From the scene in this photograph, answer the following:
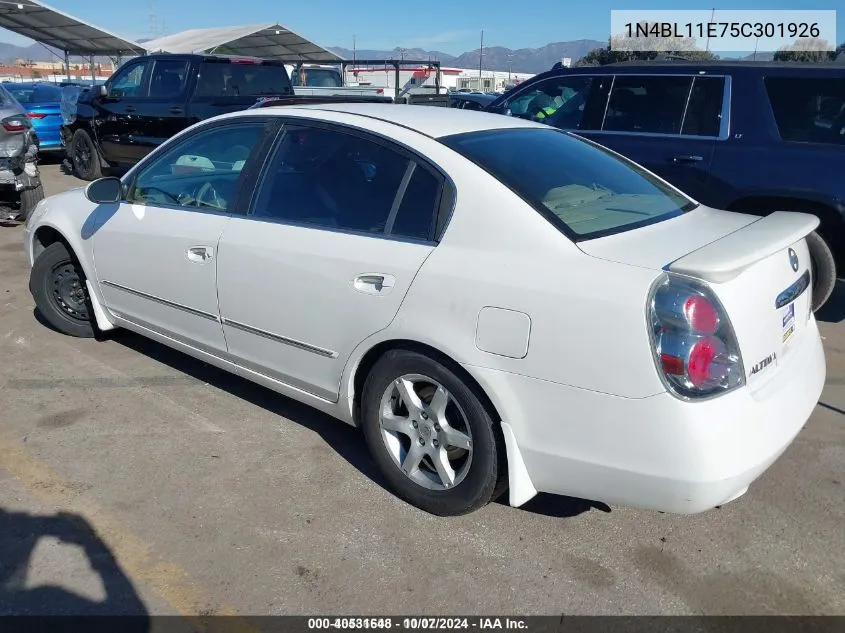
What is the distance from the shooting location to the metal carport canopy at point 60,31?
23297 millimetres

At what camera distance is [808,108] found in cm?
510

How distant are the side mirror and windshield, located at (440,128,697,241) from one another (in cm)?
216

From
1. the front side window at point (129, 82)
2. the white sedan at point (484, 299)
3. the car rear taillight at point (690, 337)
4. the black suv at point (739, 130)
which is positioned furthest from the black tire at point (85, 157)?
the car rear taillight at point (690, 337)

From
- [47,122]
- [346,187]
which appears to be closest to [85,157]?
[47,122]

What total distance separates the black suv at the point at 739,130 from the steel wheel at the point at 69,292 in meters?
4.15

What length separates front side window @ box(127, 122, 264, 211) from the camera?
12.2 feet

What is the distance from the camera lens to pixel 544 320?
2.47 meters

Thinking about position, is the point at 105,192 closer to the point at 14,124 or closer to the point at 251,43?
the point at 14,124

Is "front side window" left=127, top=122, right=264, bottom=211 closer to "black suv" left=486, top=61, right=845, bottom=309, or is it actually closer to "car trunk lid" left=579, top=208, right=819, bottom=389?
"car trunk lid" left=579, top=208, right=819, bottom=389

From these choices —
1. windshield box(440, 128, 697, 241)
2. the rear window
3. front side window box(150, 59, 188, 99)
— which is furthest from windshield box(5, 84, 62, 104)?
windshield box(440, 128, 697, 241)

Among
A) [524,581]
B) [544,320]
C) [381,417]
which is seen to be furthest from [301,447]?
[544,320]

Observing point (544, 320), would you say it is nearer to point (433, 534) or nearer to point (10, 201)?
point (433, 534)

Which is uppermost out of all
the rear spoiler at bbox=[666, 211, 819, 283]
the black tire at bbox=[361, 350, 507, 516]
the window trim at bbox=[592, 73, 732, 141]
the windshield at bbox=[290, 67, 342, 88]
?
the windshield at bbox=[290, 67, 342, 88]

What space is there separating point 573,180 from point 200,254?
6.13 ft
